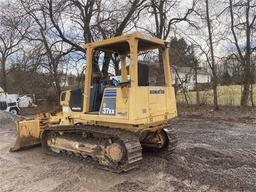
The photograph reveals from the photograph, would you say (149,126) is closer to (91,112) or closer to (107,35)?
(91,112)

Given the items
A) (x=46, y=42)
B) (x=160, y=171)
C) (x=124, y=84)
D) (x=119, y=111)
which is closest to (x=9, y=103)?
(x=46, y=42)

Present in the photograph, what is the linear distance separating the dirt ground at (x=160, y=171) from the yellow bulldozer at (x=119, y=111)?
1.01 ft

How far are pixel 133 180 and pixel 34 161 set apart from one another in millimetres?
2587

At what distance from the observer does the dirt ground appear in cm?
528

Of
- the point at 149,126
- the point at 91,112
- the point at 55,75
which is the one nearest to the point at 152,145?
the point at 149,126

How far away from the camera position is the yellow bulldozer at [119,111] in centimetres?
574

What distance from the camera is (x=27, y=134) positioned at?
8.19 meters

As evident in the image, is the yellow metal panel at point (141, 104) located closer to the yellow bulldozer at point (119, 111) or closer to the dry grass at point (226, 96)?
the yellow bulldozer at point (119, 111)

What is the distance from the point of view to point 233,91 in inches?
618

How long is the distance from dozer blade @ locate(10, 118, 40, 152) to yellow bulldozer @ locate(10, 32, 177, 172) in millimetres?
550

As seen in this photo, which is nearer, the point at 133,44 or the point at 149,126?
the point at 133,44

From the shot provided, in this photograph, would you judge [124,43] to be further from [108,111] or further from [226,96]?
[226,96]

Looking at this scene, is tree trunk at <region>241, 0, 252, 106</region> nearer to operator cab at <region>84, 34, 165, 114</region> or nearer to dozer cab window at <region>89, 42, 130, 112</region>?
operator cab at <region>84, 34, 165, 114</region>

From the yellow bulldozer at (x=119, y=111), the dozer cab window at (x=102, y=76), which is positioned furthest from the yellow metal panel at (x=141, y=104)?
the dozer cab window at (x=102, y=76)
